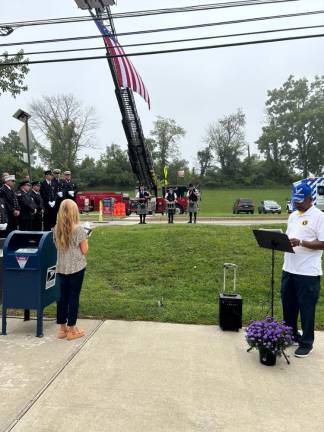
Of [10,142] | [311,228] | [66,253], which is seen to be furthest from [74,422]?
[10,142]

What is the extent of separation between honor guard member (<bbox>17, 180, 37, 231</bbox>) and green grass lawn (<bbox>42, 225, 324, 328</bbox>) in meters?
1.75

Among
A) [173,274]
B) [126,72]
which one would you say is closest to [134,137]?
[126,72]

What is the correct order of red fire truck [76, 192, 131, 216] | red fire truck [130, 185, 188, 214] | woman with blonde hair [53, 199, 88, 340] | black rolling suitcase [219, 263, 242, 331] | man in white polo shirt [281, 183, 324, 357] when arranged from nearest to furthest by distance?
man in white polo shirt [281, 183, 324, 357] → woman with blonde hair [53, 199, 88, 340] → black rolling suitcase [219, 263, 242, 331] → red fire truck [130, 185, 188, 214] → red fire truck [76, 192, 131, 216]

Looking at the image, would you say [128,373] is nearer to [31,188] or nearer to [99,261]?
[99,261]

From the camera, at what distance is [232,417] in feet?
10.0

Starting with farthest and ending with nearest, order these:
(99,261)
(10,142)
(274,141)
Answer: (10,142)
(274,141)
(99,261)

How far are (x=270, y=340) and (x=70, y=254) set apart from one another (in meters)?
2.49

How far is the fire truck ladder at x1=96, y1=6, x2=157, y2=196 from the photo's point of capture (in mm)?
24109

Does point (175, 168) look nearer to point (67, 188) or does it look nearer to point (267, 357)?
point (67, 188)

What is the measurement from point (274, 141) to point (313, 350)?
74794 millimetres

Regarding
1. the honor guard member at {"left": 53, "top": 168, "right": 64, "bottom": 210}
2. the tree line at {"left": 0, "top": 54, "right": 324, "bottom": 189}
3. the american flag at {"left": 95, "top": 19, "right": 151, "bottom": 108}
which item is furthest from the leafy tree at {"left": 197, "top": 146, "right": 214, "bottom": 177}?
the honor guard member at {"left": 53, "top": 168, "right": 64, "bottom": 210}

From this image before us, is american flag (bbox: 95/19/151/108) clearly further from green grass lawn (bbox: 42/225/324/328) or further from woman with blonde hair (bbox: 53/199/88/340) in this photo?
woman with blonde hair (bbox: 53/199/88/340)

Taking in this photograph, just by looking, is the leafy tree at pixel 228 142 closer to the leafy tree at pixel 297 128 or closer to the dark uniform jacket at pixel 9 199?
the leafy tree at pixel 297 128

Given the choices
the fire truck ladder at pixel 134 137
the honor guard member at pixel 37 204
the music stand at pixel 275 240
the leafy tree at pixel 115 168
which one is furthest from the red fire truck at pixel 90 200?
the leafy tree at pixel 115 168
